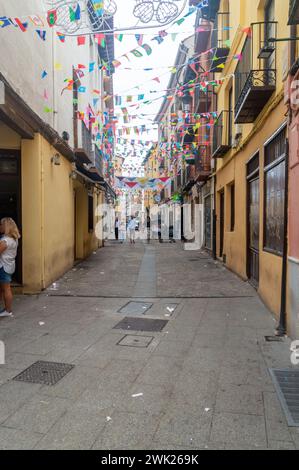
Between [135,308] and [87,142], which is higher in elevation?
[87,142]

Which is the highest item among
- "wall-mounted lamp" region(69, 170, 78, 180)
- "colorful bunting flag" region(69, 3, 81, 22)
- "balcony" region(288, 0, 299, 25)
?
"colorful bunting flag" region(69, 3, 81, 22)

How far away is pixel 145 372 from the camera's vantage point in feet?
13.6

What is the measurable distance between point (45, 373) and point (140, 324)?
216 cm

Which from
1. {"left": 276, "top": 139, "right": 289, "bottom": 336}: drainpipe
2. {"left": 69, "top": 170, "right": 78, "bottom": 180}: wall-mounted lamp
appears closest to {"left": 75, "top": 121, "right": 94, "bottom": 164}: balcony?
{"left": 69, "top": 170, "right": 78, "bottom": 180}: wall-mounted lamp

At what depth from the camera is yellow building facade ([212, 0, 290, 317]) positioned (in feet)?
21.0

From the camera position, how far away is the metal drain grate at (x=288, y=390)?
3.21 metres

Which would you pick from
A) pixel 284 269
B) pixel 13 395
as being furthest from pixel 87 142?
pixel 13 395

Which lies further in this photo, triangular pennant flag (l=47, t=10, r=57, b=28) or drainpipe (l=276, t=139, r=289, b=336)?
triangular pennant flag (l=47, t=10, r=57, b=28)

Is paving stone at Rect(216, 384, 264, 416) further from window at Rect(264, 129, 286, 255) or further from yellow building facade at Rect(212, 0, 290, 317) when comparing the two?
window at Rect(264, 129, 286, 255)

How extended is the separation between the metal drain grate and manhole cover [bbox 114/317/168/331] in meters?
2.09

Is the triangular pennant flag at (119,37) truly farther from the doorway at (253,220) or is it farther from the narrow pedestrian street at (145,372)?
the narrow pedestrian street at (145,372)

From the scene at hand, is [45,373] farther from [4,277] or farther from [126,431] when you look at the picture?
[4,277]

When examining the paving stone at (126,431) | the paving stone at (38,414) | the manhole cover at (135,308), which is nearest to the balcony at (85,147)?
the manhole cover at (135,308)

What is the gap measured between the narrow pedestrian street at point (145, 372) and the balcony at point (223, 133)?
528 centimetres
